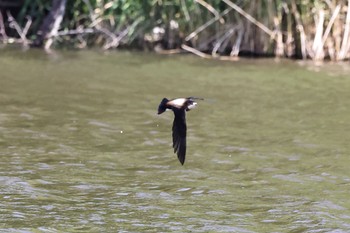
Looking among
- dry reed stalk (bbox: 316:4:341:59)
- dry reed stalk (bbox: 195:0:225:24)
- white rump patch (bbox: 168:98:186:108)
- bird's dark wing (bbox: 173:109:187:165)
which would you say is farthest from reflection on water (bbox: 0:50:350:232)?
dry reed stalk (bbox: 195:0:225:24)

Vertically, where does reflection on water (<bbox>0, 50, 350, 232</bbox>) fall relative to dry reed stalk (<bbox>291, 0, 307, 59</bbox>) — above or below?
below

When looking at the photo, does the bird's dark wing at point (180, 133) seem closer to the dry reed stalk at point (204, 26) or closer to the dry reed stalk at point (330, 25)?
the dry reed stalk at point (330, 25)

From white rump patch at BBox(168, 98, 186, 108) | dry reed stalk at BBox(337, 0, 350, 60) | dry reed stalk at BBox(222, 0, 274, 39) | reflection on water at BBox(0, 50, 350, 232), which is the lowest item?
reflection on water at BBox(0, 50, 350, 232)

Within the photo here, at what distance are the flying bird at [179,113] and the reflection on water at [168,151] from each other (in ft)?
1.33

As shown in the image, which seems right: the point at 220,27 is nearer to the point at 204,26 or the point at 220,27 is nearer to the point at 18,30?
the point at 204,26

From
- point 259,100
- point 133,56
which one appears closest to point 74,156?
point 259,100

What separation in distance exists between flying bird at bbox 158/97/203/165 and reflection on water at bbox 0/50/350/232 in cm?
40

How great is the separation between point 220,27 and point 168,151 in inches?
295

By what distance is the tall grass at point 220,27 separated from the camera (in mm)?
13898

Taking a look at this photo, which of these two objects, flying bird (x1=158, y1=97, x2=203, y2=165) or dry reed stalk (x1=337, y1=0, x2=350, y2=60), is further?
dry reed stalk (x1=337, y1=0, x2=350, y2=60)

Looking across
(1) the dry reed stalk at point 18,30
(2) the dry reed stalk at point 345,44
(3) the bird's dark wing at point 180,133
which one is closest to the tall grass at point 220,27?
(2) the dry reed stalk at point 345,44

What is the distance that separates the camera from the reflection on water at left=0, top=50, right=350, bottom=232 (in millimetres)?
5453

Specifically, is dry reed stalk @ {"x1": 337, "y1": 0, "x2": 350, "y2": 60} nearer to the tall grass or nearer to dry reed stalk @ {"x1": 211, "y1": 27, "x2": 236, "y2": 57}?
the tall grass

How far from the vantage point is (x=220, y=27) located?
14633 mm
